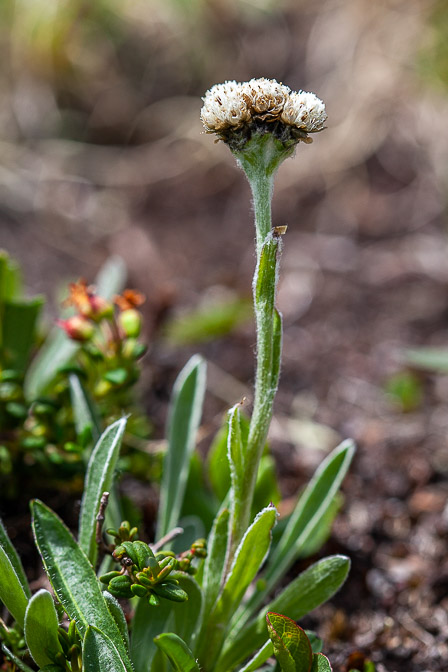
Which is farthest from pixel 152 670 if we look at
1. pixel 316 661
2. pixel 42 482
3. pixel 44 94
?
pixel 44 94

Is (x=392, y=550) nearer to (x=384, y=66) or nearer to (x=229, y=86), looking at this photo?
(x=229, y=86)

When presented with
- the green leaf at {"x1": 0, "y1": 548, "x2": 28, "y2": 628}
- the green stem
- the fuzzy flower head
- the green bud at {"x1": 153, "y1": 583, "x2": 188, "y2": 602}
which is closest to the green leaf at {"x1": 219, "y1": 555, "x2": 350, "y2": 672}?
the green stem

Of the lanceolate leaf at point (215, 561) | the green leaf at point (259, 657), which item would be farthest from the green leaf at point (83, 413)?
the green leaf at point (259, 657)

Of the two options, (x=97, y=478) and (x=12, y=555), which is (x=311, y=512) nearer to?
(x=97, y=478)

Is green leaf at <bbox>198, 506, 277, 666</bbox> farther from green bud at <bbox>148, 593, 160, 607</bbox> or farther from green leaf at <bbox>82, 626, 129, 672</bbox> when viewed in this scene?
green leaf at <bbox>82, 626, 129, 672</bbox>

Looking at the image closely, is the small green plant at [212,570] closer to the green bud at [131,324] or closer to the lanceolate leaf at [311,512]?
the lanceolate leaf at [311,512]
